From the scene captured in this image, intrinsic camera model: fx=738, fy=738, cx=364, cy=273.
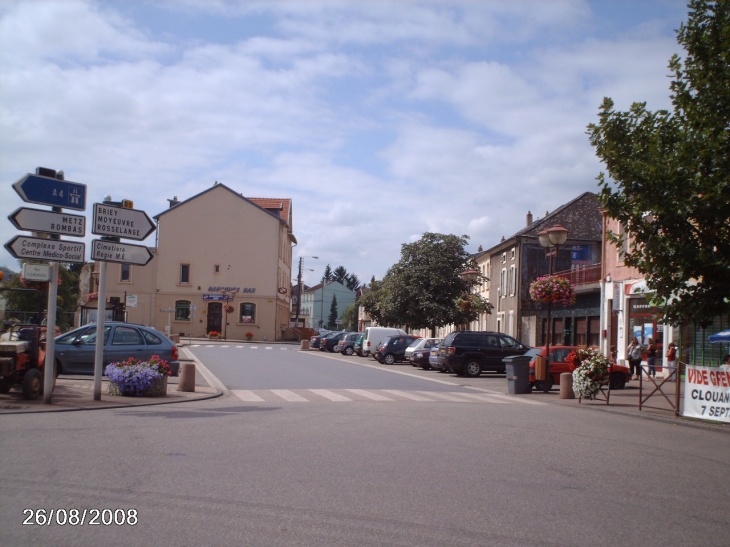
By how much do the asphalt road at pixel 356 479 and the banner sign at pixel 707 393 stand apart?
146 centimetres

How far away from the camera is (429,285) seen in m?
47.0

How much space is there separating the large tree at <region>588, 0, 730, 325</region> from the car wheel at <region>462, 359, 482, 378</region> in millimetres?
13343

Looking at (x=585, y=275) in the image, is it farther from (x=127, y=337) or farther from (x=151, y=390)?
(x=151, y=390)

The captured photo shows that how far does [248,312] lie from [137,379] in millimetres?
55200

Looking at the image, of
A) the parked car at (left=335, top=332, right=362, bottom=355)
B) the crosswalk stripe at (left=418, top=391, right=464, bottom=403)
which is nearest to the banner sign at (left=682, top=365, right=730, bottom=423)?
the crosswalk stripe at (left=418, top=391, right=464, bottom=403)

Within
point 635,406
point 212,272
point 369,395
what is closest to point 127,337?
point 369,395

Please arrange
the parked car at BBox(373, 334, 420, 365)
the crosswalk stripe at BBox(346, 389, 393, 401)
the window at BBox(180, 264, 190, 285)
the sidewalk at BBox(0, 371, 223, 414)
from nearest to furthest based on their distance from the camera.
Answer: the sidewalk at BBox(0, 371, 223, 414) < the crosswalk stripe at BBox(346, 389, 393, 401) < the parked car at BBox(373, 334, 420, 365) < the window at BBox(180, 264, 190, 285)

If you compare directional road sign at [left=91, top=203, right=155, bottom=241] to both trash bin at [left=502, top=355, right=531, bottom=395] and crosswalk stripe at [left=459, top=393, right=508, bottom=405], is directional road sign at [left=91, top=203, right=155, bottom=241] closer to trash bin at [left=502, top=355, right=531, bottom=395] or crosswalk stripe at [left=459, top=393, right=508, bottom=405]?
crosswalk stripe at [left=459, top=393, right=508, bottom=405]

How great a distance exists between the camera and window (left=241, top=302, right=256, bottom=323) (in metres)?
69.2

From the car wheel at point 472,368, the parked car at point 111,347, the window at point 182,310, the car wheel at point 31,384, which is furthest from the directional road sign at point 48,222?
the window at point 182,310

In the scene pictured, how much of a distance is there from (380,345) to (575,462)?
96.4ft

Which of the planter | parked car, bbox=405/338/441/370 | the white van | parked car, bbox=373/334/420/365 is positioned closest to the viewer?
the planter

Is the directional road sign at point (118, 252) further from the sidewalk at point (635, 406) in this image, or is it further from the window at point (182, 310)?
the window at point (182, 310)

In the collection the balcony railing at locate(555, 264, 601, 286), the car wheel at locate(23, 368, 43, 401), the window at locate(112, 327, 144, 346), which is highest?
the balcony railing at locate(555, 264, 601, 286)
